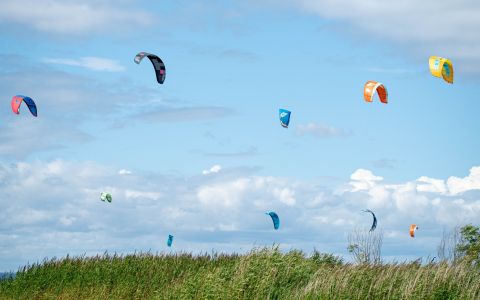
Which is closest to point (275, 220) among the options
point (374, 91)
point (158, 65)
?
point (374, 91)

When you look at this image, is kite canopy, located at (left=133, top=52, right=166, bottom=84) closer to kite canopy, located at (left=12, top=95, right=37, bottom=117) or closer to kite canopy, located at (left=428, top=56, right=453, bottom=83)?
kite canopy, located at (left=12, top=95, right=37, bottom=117)

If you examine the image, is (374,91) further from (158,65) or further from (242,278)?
(242,278)

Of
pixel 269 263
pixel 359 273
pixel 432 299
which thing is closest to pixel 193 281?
pixel 269 263

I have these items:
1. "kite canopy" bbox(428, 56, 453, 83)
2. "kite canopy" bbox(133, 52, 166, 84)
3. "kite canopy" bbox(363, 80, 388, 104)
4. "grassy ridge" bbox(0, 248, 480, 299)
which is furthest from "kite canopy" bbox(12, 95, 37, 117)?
"kite canopy" bbox(428, 56, 453, 83)

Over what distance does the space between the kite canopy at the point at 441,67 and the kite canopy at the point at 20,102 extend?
17181 millimetres

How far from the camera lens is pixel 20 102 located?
116ft

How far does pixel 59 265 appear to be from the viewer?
2958 centimetres

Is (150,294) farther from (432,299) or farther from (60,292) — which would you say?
(432,299)

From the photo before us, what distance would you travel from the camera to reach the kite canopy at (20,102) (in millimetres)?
34500

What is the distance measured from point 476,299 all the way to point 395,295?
2.61 m

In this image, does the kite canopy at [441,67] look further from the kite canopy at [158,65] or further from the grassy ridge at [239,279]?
the kite canopy at [158,65]

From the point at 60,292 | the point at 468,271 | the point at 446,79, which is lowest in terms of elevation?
the point at 60,292

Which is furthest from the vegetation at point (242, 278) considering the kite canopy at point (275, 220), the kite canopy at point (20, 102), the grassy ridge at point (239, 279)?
the kite canopy at point (20, 102)

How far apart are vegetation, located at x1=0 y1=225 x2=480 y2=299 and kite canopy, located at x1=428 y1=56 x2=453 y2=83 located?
7325mm
